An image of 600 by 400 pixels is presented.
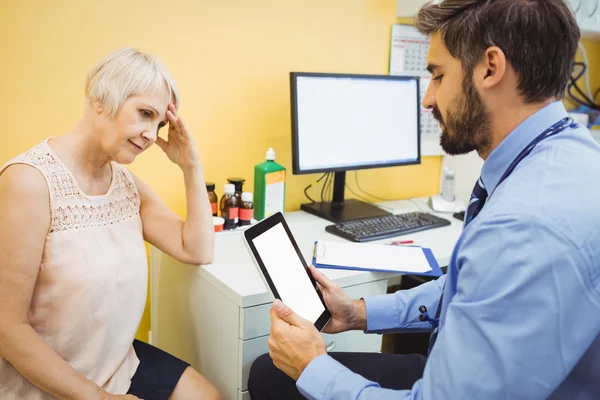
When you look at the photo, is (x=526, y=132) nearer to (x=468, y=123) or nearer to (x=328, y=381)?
(x=468, y=123)

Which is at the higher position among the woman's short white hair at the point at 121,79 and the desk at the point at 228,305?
the woman's short white hair at the point at 121,79

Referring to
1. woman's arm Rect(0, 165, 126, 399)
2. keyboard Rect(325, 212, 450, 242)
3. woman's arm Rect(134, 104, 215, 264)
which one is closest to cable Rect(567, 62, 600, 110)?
keyboard Rect(325, 212, 450, 242)

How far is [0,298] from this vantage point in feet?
3.40

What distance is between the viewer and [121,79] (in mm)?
1169

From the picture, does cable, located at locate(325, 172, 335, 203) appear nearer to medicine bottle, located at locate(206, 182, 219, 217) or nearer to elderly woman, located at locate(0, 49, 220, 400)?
medicine bottle, located at locate(206, 182, 219, 217)

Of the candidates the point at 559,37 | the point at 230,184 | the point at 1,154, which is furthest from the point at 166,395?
the point at 559,37

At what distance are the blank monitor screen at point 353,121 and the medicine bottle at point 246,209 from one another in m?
0.19

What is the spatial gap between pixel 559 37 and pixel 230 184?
1069 millimetres

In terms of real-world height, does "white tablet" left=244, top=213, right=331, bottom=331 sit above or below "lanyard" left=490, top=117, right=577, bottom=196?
below

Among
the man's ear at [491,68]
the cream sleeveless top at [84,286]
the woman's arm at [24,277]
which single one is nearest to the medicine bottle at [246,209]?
the cream sleeveless top at [84,286]

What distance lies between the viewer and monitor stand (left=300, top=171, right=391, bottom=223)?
1912 mm

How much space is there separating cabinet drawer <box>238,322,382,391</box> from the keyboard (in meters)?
0.30

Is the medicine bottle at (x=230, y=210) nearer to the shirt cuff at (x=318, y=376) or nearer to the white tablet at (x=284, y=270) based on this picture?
the white tablet at (x=284, y=270)

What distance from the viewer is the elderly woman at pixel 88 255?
1052 mm
